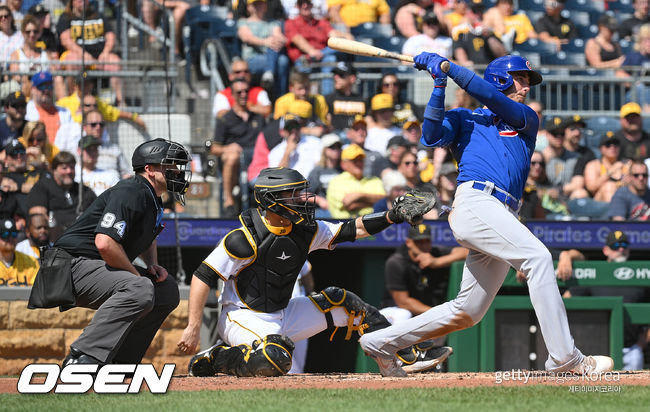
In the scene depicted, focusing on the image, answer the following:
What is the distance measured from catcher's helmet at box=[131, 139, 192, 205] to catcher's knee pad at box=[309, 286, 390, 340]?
4.00 ft

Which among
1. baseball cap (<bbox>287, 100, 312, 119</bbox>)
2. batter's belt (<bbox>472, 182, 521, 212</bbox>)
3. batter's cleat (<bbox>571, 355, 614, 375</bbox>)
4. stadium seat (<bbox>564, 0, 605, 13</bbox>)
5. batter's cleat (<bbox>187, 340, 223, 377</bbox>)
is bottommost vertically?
batter's cleat (<bbox>187, 340, 223, 377</bbox>)

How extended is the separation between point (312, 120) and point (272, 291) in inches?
190

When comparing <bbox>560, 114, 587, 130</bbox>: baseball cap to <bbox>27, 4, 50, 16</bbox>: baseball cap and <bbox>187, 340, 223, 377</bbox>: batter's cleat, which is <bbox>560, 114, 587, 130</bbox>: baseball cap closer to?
<bbox>27, 4, 50, 16</bbox>: baseball cap

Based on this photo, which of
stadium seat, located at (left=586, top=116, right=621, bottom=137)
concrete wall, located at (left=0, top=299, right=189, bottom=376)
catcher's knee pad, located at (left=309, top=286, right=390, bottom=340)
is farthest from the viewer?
stadium seat, located at (left=586, top=116, right=621, bottom=137)

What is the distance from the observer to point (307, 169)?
35.2 feet

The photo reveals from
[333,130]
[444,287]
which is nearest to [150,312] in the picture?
[444,287]

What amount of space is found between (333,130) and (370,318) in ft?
15.8

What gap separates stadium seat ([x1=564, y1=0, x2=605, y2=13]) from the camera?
15.3m

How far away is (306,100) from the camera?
11508 mm

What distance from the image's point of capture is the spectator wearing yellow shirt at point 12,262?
8930 mm

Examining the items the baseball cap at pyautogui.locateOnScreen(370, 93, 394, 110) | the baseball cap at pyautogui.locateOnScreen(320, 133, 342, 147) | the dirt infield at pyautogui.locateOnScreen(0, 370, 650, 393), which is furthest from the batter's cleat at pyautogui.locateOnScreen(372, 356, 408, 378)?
the baseball cap at pyautogui.locateOnScreen(370, 93, 394, 110)

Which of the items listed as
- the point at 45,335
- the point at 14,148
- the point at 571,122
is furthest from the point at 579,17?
the point at 45,335

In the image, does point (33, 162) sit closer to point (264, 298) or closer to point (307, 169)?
point (307, 169)

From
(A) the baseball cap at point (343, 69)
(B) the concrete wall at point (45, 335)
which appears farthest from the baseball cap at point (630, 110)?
(B) the concrete wall at point (45, 335)
